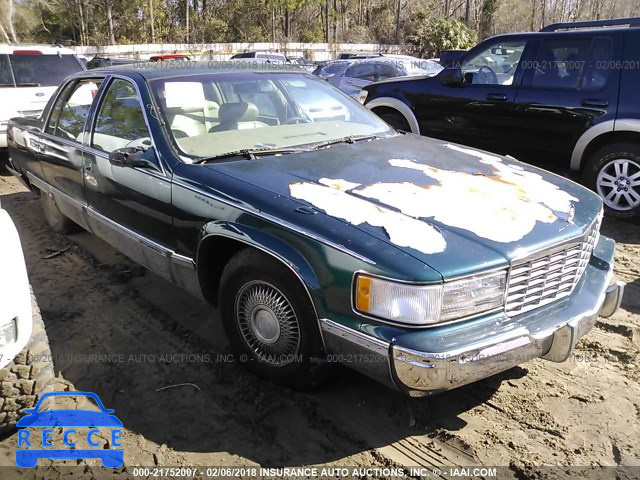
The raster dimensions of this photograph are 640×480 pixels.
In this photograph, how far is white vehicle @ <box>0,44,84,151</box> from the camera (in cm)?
773

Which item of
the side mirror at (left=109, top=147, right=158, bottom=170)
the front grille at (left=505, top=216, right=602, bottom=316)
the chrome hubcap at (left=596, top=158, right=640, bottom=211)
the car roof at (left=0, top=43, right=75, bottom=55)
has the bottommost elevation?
the chrome hubcap at (left=596, top=158, right=640, bottom=211)

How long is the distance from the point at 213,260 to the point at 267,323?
0.55 metres

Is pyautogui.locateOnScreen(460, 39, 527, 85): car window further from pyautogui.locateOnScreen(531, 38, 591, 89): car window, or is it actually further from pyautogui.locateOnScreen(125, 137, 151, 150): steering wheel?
pyautogui.locateOnScreen(125, 137, 151, 150): steering wheel

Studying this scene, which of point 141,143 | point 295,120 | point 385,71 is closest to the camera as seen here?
point 141,143

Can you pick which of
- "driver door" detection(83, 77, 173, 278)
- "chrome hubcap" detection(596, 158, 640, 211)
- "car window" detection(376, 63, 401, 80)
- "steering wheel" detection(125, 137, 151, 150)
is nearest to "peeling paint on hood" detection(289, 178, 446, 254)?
"driver door" detection(83, 77, 173, 278)

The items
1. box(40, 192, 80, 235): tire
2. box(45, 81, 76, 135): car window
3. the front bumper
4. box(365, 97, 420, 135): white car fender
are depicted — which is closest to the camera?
the front bumper

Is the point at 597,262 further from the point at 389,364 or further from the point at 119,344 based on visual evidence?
the point at 119,344

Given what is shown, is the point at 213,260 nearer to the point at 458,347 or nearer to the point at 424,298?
the point at 424,298

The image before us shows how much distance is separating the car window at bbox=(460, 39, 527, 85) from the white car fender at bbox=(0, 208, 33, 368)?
5.49m

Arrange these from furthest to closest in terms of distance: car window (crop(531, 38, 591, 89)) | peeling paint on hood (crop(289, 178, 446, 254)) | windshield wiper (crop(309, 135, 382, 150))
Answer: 1. car window (crop(531, 38, 591, 89))
2. windshield wiper (crop(309, 135, 382, 150))
3. peeling paint on hood (crop(289, 178, 446, 254))

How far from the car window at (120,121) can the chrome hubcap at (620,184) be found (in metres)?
4.46

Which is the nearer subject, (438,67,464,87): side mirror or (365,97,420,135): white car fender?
(438,67,464,87): side mirror

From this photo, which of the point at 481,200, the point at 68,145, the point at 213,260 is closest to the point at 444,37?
the point at 68,145

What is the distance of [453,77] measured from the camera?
637cm
